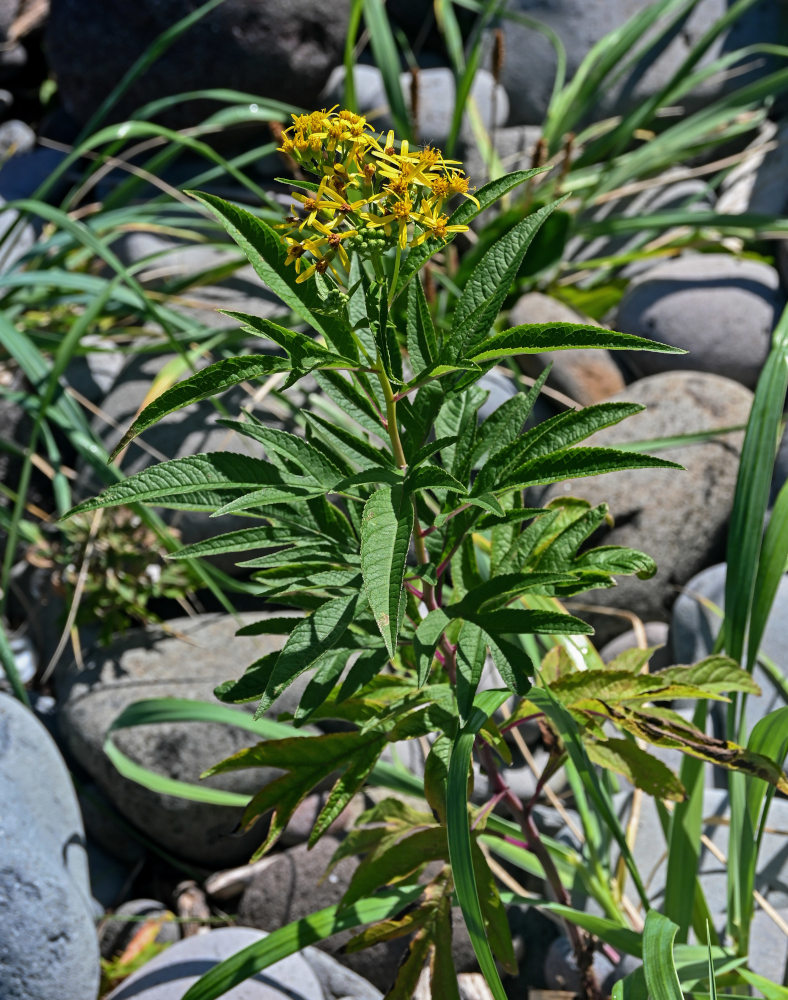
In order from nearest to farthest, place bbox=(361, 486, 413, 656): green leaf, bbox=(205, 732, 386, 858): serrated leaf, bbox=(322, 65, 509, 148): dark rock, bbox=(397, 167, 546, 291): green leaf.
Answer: bbox=(361, 486, 413, 656): green leaf, bbox=(397, 167, 546, 291): green leaf, bbox=(205, 732, 386, 858): serrated leaf, bbox=(322, 65, 509, 148): dark rock

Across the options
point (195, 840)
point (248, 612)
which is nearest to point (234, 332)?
point (248, 612)

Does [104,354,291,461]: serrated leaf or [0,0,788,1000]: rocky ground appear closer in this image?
[104,354,291,461]: serrated leaf

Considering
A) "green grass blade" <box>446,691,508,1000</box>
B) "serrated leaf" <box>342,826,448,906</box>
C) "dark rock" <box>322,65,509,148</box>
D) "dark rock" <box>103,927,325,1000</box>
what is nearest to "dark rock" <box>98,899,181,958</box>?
"dark rock" <box>103,927,325,1000</box>

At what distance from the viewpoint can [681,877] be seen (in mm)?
1506

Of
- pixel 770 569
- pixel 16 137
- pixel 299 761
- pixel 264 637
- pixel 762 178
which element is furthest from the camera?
pixel 16 137

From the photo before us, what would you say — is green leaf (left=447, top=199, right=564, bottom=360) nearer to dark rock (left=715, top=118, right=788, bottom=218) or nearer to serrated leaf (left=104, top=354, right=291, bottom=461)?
serrated leaf (left=104, top=354, right=291, bottom=461)

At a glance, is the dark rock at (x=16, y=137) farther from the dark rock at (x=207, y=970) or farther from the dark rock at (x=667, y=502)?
the dark rock at (x=207, y=970)

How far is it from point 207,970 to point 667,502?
1.60 metres

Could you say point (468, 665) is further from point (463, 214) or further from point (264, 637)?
point (264, 637)

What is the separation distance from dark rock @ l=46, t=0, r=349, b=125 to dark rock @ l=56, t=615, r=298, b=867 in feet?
8.10

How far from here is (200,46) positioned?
3.83 metres

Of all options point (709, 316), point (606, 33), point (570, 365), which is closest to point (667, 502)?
point (570, 365)

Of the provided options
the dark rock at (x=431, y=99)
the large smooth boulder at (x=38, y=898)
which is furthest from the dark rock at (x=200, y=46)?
the large smooth boulder at (x=38, y=898)

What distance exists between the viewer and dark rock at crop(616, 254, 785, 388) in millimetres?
2979
